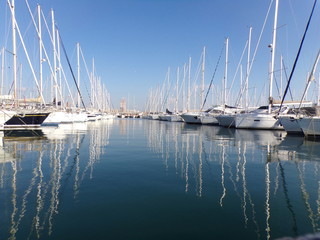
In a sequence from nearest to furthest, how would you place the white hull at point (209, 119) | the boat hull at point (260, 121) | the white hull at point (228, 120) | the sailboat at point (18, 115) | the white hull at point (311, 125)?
1. the white hull at point (311, 125)
2. the sailboat at point (18, 115)
3. the boat hull at point (260, 121)
4. the white hull at point (228, 120)
5. the white hull at point (209, 119)

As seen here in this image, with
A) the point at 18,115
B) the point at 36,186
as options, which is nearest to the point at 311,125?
the point at 36,186

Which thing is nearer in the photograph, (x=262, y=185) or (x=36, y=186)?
(x=36, y=186)

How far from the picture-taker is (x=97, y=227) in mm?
4871

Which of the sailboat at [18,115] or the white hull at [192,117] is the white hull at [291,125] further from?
the sailboat at [18,115]

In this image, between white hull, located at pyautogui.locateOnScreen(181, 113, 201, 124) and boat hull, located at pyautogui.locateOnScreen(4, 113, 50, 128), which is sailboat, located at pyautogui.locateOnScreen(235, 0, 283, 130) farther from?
boat hull, located at pyautogui.locateOnScreen(4, 113, 50, 128)

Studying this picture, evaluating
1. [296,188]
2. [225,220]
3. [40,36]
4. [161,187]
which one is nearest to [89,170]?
[161,187]

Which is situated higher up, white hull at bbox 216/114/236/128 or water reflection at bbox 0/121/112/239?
white hull at bbox 216/114/236/128

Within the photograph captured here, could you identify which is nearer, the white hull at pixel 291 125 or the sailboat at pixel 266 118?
the white hull at pixel 291 125

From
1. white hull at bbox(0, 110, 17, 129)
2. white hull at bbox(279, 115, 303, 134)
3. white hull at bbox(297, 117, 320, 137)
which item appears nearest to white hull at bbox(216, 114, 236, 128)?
white hull at bbox(279, 115, 303, 134)

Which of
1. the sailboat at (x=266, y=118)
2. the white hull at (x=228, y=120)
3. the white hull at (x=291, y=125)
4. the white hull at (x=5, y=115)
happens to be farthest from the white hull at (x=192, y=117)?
the white hull at (x=5, y=115)

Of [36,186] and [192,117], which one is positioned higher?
[192,117]

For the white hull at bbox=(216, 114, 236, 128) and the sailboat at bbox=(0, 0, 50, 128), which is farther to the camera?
the white hull at bbox=(216, 114, 236, 128)

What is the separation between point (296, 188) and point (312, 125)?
Result: 18.5 m

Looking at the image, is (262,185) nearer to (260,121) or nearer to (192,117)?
(260,121)
